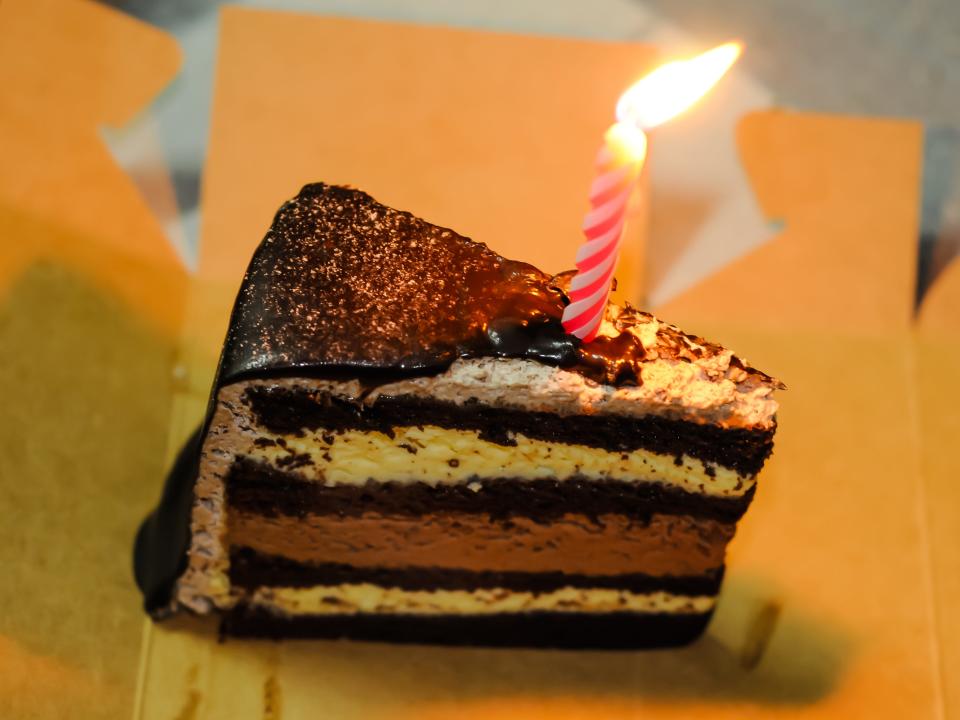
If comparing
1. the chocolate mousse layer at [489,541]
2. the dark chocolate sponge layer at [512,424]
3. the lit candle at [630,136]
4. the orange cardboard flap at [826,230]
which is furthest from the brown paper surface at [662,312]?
the lit candle at [630,136]

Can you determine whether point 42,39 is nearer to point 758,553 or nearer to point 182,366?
point 182,366

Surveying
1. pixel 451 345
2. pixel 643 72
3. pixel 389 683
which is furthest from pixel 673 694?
pixel 643 72

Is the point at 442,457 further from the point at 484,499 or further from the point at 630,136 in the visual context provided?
the point at 630,136

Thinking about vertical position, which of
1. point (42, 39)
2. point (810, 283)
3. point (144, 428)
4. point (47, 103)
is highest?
point (42, 39)

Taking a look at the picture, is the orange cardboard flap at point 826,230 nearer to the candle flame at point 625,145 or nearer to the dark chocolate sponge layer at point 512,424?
the dark chocolate sponge layer at point 512,424

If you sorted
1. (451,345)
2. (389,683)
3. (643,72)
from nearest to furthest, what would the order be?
(451,345)
(389,683)
(643,72)
